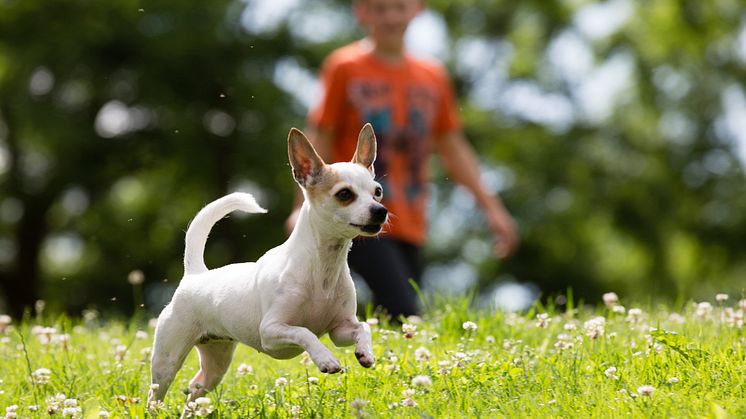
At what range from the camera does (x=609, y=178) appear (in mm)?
26750

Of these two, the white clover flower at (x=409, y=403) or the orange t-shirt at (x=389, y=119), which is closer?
the white clover flower at (x=409, y=403)

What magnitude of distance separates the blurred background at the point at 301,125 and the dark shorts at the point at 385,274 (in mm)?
14639

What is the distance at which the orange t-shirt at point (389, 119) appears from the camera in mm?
7570

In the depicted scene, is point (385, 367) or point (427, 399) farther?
point (385, 367)

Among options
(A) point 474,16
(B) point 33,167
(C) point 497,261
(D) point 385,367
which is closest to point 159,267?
(B) point 33,167

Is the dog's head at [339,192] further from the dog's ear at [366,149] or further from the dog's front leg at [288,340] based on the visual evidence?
the dog's front leg at [288,340]

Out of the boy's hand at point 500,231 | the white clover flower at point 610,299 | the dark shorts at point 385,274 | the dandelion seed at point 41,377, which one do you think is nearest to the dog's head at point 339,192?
the dandelion seed at point 41,377

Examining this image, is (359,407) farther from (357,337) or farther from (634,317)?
(634,317)

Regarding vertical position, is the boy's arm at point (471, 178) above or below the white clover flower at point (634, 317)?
above

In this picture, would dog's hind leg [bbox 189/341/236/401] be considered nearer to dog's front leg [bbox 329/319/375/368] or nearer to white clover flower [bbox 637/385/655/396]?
dog's front leg [bbox 329/319/375/368]

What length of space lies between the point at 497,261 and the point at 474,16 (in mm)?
6512

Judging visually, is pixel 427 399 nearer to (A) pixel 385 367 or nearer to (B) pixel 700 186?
(A) pixel 385 367

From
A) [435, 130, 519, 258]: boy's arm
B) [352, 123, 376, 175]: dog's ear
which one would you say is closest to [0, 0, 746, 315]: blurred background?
[435, 130, 519, 258]: boy's arm

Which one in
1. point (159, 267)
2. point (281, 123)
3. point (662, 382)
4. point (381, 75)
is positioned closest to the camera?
point (662, 382)
